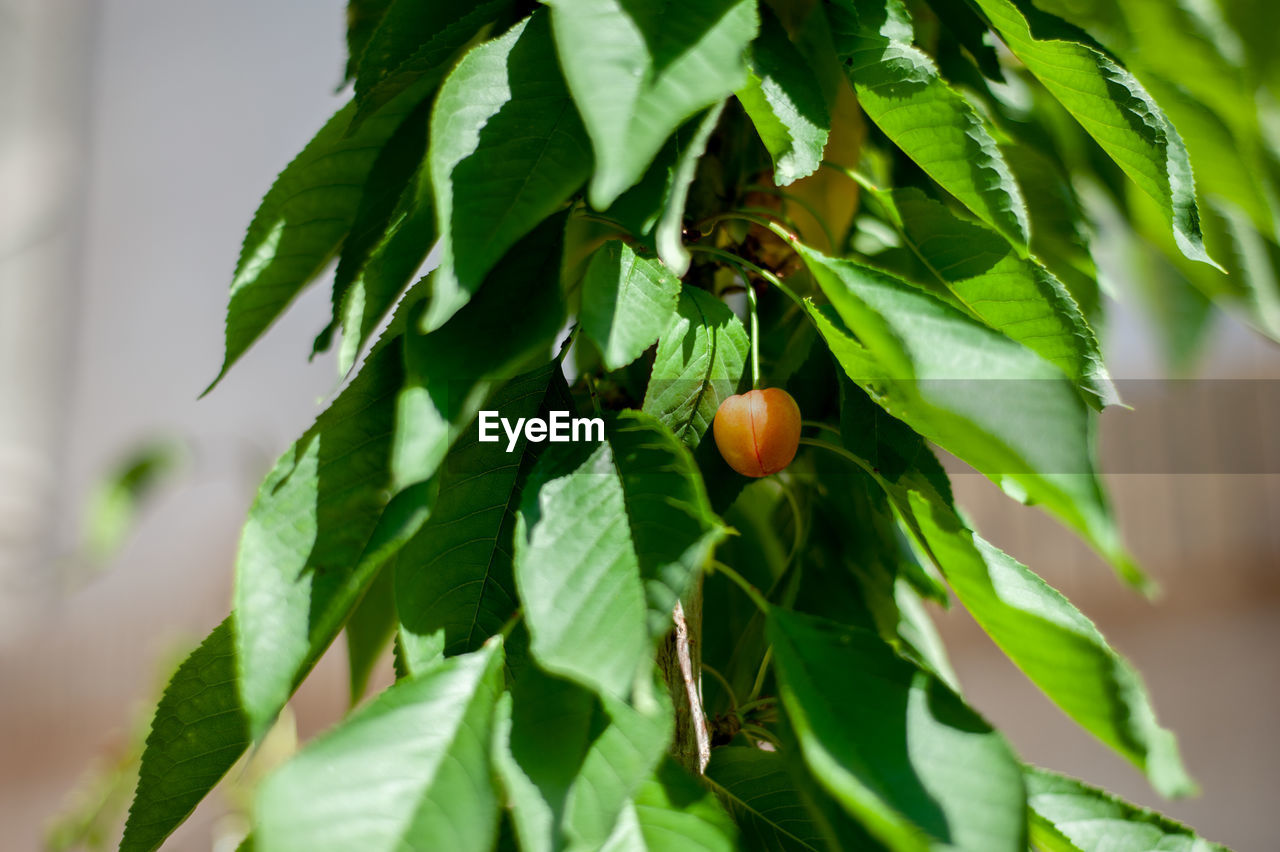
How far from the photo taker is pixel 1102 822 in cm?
25

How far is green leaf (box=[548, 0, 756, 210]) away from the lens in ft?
0.50

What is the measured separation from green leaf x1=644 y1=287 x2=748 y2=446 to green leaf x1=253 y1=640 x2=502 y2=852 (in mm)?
77

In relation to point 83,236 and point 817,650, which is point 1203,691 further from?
point 83,236

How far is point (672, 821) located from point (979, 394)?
0.10m

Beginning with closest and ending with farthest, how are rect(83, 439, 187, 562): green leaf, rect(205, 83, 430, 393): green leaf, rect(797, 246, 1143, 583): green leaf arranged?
rect(797, 246, 1143, 583): green leaf, rect(205, 83, 430, 393): green leaf, rect(83, 439, 187, 562): green leaf

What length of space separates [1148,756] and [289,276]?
0.23m

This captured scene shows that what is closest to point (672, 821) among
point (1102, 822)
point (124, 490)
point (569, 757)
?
point (569, 757)

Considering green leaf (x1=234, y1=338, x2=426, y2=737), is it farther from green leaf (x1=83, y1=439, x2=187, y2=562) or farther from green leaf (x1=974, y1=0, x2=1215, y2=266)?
green leaf (x1=83, y1=439, x2=187, y2=562)

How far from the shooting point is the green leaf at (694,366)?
22cm

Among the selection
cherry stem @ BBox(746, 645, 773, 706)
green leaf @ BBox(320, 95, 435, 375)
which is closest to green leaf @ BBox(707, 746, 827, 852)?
cherry stem @ BBox(746, 645, 773, 706)

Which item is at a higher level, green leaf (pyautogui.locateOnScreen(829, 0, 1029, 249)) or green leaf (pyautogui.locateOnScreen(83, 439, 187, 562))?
green leaf (pyautogui.locateOnScreen(829, 0, 1029, 249))

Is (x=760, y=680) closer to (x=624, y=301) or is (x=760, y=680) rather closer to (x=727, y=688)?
(x=727, y=688)

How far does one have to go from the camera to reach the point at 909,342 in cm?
17

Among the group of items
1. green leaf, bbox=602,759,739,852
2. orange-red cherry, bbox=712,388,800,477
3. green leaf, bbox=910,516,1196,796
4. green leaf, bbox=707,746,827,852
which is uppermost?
orange-red cherry, bbox=712,388,800,477
